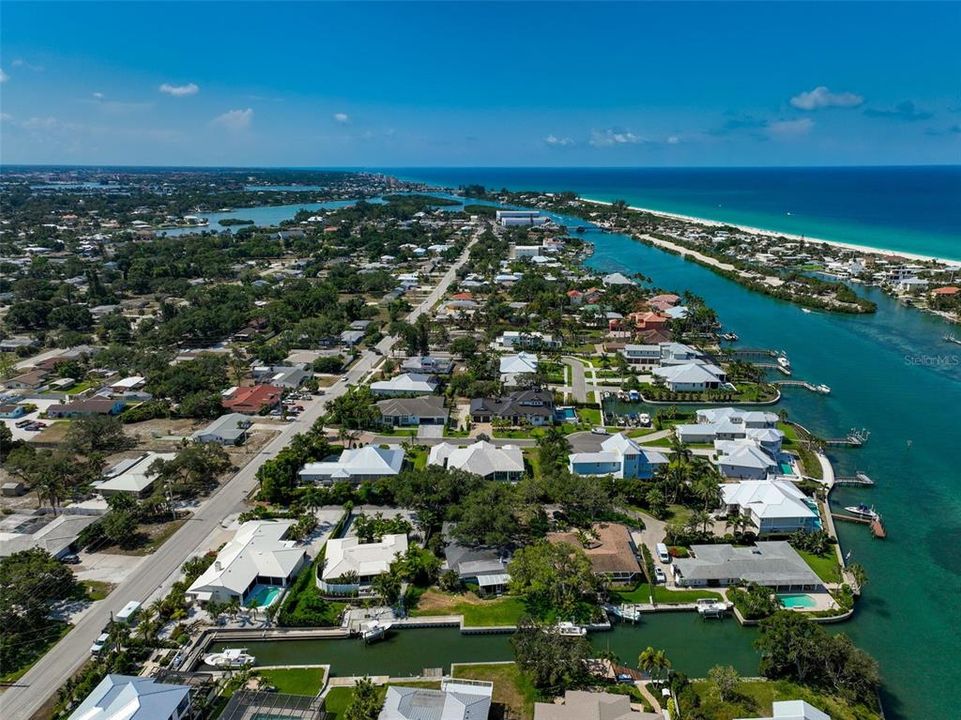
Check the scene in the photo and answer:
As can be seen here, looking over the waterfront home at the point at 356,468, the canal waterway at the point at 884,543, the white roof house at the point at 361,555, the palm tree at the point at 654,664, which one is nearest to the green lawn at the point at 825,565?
the canal waterway at the point at 884,543

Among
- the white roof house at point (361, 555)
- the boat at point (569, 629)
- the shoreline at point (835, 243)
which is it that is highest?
the shoreline at point (835, 243)

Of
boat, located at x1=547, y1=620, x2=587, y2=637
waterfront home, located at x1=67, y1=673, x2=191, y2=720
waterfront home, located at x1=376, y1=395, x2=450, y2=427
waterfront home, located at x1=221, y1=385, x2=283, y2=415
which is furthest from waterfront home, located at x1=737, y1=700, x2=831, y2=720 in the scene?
waterfront home, located at x1=221, y1=385, x2=283, y2=415

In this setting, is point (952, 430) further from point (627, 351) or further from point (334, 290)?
point (334, 290)

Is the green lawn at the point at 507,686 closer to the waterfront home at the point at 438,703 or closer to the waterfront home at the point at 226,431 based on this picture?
the waterfront home at the point at 438,703

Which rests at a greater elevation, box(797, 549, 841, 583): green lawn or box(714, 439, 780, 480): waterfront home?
box(714, 439, 780, 480): waterfront home

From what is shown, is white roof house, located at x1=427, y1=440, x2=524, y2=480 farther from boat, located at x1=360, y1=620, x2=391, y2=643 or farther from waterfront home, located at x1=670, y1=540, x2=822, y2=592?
boat, located at x1=360, y1=620, x2=391, y2=643

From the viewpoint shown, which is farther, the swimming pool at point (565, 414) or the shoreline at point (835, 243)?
the shoreline at point (835, 243)
